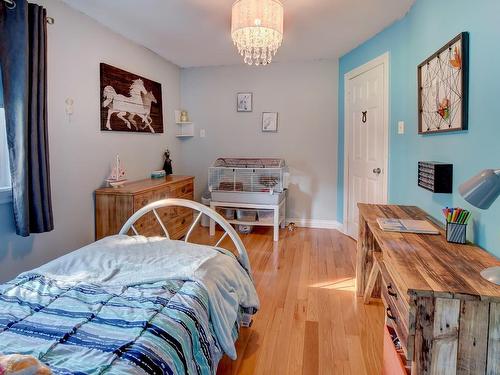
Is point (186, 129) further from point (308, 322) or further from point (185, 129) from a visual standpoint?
point (308, 322)

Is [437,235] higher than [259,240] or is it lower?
higher

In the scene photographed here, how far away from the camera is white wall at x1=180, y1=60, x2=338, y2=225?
4539 millimetres

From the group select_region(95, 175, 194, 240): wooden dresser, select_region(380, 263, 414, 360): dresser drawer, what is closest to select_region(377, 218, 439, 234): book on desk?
select_region(380, 263, 414, 360): dresser drawer

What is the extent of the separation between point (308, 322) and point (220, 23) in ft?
8.95

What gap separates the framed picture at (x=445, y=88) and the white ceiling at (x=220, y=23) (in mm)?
863

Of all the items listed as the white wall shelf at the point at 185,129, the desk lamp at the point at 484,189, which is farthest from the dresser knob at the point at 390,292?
the white wall shelf at the point at 185,129

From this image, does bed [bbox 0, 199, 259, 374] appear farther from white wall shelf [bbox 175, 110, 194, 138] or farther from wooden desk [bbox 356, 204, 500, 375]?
white wall shelf [bbox 175, 110, 194, 138]

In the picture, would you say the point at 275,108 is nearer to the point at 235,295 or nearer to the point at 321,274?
the point at 321,274

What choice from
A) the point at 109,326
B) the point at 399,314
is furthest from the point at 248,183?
the point at 109,326

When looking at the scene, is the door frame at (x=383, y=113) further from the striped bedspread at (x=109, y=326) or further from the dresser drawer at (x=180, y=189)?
the striped bedspread at (x=109, y=326)

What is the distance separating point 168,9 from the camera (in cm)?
281

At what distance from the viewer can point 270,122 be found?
470 cm

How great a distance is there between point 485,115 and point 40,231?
2.78 meters

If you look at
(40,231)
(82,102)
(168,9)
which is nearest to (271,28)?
(168,9)
